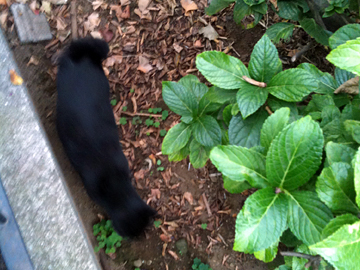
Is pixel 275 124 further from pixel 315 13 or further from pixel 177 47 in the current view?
pixel 177 47

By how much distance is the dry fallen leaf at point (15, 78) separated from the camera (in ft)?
7.27

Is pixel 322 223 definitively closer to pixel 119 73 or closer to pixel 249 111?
pixel 249 111

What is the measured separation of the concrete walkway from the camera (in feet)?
6.33

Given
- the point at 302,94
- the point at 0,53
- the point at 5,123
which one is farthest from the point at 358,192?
the point at 0,53

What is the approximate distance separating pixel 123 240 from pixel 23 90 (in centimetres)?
150

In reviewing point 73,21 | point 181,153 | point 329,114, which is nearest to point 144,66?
point 73,21

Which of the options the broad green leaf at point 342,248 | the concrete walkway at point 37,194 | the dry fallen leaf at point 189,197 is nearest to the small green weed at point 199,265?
the dry fallen leaf at point 189,197

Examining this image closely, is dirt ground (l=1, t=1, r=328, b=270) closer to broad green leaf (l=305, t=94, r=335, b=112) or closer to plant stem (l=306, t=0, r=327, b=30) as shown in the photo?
plant stem (l=306, t=0, r=327, b=30)

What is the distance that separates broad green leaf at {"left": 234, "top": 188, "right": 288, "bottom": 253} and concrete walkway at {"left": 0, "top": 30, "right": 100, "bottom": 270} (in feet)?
5.35

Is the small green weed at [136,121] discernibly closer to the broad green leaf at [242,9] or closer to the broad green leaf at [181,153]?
the broad green leaf at [181,153]

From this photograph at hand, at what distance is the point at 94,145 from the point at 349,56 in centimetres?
173

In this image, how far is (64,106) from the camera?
2.05 m

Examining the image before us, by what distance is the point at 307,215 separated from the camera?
757 millimetres

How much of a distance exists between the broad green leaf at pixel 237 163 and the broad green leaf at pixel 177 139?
1.53 feet
